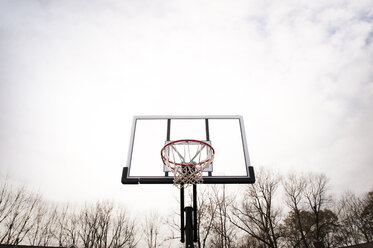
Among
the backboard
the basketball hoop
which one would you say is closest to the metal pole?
the basketball hoop

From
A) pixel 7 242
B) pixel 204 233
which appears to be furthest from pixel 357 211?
pixel 7 242

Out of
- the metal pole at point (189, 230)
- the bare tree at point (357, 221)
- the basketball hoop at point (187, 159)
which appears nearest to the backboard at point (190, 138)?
the basketball hoop at point (187, 159)

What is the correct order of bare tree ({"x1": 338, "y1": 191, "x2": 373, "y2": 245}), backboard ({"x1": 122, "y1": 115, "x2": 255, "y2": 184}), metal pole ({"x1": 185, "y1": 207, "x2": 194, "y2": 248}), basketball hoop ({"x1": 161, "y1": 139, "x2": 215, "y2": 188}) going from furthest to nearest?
bare tree ({"x1": 338, "y1": 191, "x2": 373, "y2": 245}) < backboard ({"x1": 122, "y1": 115, "x2": 255, "y2": 184}) < basketball hoop ({"x1": 161, "y1": 139, "x2": 215, "y2": 188}) < metal pole ({"x1": 185, "y1": 207, "x2": 194, "y2": 248})

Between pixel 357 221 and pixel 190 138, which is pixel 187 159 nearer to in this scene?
pixel 190 138

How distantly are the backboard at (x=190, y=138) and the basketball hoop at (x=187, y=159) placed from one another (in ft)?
0.76

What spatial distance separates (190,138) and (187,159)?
0.90 m

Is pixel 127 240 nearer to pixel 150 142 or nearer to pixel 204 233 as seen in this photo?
pixel 204 233

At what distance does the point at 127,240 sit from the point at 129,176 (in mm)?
20606

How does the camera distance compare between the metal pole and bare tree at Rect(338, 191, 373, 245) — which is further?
bare tree at Rect(338, 191, 373, 245)

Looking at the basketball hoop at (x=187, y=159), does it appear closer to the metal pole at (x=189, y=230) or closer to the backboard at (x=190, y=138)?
the backboard at (x=190, y=138)

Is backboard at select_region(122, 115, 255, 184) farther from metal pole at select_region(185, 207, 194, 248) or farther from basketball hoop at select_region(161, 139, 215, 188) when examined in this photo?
metal pole at select_region(185, 207, 194, 248)

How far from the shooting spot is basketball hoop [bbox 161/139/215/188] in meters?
4.93

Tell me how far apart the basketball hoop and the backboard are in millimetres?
231

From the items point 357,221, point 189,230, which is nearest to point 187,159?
point 189,230
